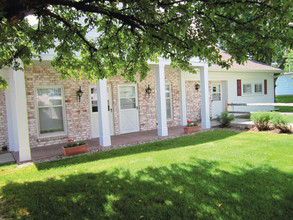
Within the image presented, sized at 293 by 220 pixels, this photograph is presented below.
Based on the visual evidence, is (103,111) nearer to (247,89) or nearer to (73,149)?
(73,149)

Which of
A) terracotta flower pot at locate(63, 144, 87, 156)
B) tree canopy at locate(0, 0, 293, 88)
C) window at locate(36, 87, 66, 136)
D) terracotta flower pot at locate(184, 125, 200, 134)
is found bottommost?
terracotta flower pot at locate(63, 144, 87, 156)

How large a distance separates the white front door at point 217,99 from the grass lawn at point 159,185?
7.21 meters

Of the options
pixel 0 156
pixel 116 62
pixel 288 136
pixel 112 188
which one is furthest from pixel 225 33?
→ pixel 0 156

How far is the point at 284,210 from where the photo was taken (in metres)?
3.18

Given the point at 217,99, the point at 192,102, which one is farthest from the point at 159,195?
the point at 217,99

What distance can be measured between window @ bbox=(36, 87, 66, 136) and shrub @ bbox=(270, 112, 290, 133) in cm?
832

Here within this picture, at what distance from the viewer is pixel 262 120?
9234mm

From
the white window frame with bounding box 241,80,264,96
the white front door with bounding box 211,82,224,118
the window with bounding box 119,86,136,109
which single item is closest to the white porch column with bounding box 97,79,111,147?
the window with bounding box 119,86,136,109

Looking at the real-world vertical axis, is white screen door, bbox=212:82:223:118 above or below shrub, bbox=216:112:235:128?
above

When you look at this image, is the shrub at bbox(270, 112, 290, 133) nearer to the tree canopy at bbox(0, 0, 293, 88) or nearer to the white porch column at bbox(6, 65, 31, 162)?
the tree canopy at bbox(0, 0, 293, 88)

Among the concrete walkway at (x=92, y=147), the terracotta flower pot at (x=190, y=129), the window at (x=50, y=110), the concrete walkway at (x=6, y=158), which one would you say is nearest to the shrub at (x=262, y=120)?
the concrete walkway at (x=92, y=147)

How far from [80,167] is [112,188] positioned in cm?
181

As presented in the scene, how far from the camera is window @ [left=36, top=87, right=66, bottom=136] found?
8.53 meters

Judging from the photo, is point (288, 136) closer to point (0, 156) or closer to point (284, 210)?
point (284, 210)
